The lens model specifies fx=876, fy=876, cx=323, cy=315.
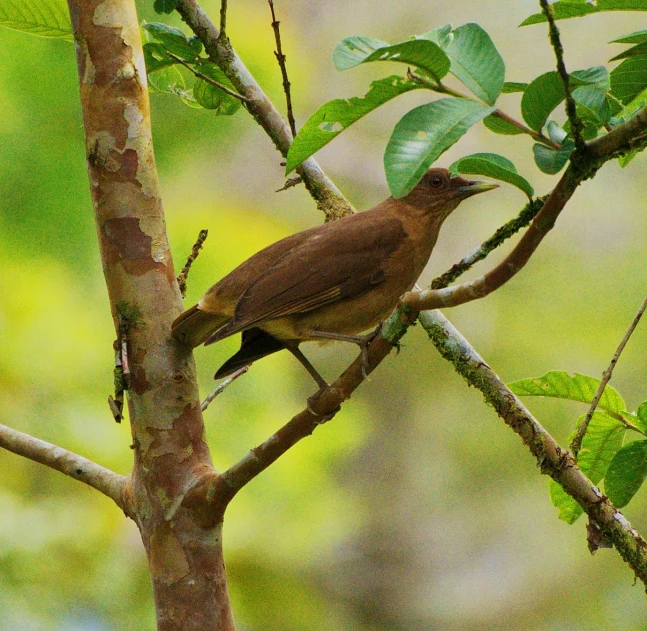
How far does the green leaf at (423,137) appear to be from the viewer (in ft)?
4.96

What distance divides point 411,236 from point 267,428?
2422 millimetres

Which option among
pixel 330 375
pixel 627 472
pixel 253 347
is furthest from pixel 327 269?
pixel 330 375

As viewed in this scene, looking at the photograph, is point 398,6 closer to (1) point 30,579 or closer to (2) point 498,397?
(1) point 30,579

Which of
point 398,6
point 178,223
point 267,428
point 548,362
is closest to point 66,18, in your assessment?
point 267,428

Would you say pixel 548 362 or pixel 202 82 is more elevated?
pixel 548 362

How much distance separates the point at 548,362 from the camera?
8352 mm

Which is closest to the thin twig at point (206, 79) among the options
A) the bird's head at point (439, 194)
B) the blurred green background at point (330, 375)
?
the bird's head at point (439, 194)

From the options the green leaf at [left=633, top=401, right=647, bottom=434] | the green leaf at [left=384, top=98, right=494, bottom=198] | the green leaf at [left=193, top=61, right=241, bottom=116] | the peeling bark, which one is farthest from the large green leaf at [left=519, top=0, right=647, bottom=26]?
the green leaf at [left=193, top=61, right=241, bottom=116]

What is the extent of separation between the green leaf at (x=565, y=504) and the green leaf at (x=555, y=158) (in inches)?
51.9

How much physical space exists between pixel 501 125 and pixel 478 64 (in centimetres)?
13

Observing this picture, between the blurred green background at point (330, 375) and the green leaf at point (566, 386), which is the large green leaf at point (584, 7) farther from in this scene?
the blurred green background at point (330, 375)

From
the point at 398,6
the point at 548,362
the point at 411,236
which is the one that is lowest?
the point at 411,236

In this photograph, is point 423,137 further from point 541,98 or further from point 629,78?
point 629,78

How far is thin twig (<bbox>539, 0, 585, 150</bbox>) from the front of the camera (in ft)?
4.59
